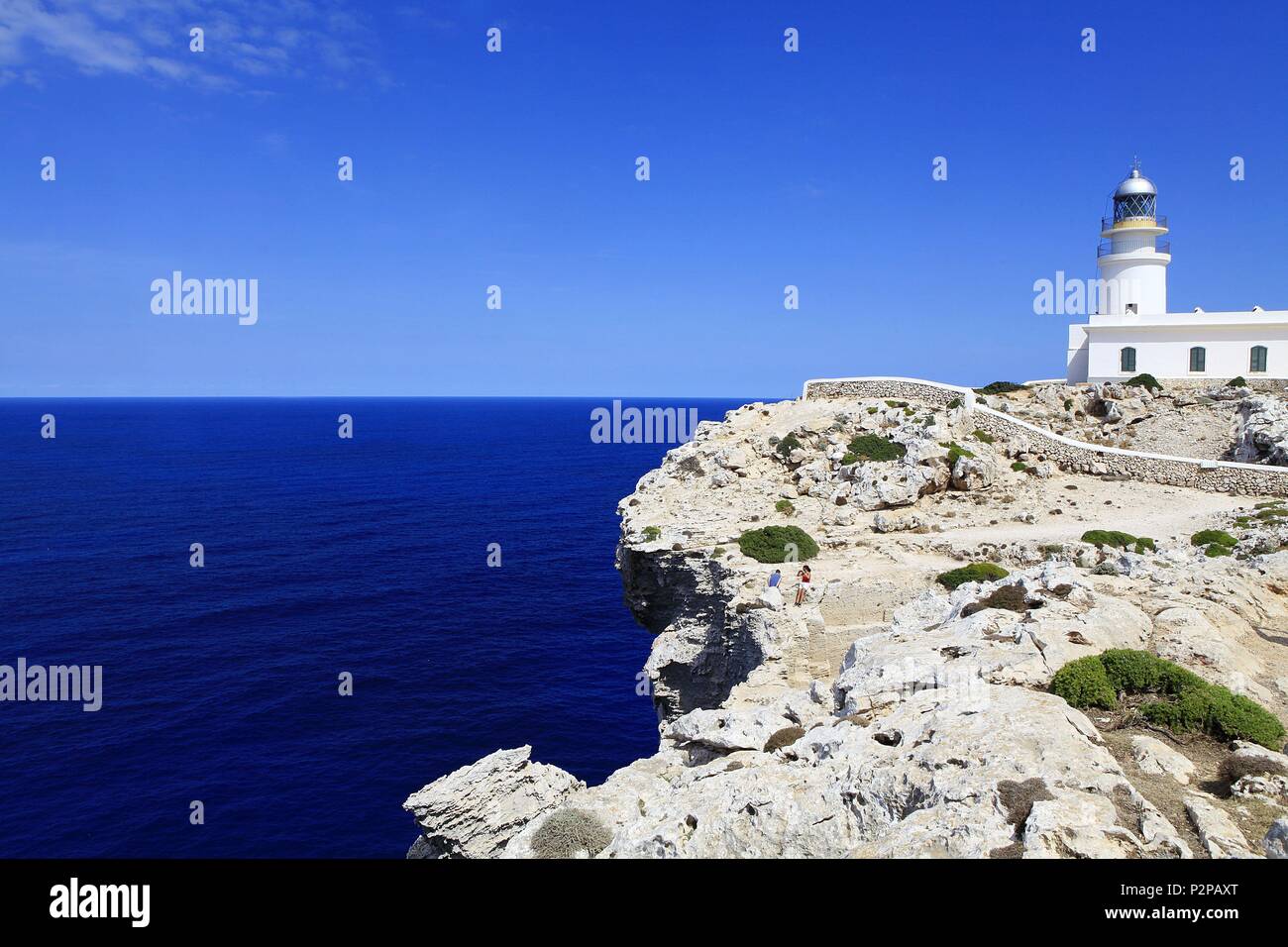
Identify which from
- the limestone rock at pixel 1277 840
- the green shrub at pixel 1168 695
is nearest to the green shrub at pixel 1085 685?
the green shrub at pixel 1168 695

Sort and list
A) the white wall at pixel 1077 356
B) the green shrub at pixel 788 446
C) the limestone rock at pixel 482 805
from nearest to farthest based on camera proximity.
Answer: the limestone rock at pixel 482 805 < the green shrub at pixel 788 446 < the white wall at pixel 1077 356

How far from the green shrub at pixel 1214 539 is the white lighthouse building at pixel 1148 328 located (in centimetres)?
2926

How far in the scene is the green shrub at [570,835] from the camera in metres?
15.3

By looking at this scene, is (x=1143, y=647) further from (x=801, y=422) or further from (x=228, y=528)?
(x=228, y=528)

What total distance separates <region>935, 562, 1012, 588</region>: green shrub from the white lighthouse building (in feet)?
121

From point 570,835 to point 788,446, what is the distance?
114 ft

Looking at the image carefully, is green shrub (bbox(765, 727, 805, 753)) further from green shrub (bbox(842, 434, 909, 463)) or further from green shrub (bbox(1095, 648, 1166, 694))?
green shrub (bbox(842, 434, 909, 463))

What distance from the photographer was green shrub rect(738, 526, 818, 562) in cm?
3372

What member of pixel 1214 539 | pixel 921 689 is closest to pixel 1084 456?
pixel 1214 539

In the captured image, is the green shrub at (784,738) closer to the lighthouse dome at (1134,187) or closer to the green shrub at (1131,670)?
the green shrub at (1131,670)

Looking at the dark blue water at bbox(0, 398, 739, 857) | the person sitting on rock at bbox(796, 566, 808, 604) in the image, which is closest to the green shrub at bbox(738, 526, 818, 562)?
the person sitting on rock at bbox(796, 566, 808, 604)

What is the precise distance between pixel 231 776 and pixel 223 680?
11.4m
